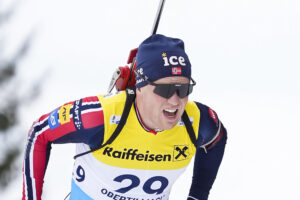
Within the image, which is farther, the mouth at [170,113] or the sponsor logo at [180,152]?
the sponsor logo at [180,152]

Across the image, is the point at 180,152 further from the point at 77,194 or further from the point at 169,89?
the point at 77,194

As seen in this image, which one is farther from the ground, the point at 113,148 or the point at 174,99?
the point at 174,99

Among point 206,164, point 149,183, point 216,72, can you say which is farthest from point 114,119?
point 216,72

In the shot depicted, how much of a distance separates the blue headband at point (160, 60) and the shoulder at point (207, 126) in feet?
1.56

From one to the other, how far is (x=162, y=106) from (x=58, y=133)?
62cm

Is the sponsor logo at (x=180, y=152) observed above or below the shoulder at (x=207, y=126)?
below

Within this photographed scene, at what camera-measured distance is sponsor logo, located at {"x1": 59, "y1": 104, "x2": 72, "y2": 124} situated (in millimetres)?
2619

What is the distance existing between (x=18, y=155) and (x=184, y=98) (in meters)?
16.4

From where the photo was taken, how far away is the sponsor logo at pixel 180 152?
292 centimetres

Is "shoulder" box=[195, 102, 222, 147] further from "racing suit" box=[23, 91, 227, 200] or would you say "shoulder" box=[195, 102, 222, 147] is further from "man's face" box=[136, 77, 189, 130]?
"man's face" box=[136, 77, 189, 130]

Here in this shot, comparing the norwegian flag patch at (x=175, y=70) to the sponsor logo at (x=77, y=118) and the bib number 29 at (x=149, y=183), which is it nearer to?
the sponsor logo at (x=77, y=118)

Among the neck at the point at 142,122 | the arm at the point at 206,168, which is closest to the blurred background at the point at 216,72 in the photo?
the arm at the point at 206,168

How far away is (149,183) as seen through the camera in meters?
2.92

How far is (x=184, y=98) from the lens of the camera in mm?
2561
